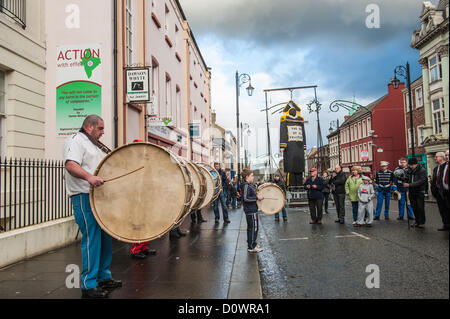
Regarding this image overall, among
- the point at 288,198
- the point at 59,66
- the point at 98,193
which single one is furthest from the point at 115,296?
the point at 288,198

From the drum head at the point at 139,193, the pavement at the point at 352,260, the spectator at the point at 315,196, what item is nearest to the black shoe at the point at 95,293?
the drum head at the point at 139,193

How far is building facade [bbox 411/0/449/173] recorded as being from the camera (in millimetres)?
1585

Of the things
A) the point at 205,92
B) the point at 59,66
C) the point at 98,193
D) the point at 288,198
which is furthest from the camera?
the point at 205,92

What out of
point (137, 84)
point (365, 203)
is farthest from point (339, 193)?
point (137, 84)

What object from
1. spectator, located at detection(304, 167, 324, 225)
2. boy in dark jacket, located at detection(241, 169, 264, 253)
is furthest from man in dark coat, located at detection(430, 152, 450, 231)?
spectator, located at detection(304, 167, 324, 225)

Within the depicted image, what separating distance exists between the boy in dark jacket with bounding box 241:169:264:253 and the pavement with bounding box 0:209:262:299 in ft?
0.80

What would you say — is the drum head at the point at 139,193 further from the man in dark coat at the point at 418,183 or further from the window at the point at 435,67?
the window at the point at 435,67

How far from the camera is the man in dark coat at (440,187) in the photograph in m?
1.60

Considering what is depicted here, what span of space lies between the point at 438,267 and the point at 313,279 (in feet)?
9.72

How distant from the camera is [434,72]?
5.60 feet

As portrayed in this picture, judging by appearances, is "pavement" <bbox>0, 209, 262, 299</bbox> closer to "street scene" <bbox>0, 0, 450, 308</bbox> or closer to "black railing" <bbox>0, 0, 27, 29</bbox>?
"street scene" <bbox>0, 0, 450, 308</bbox>

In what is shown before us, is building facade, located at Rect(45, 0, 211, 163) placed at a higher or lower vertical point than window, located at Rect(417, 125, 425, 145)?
higher

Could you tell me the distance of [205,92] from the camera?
102 feet
